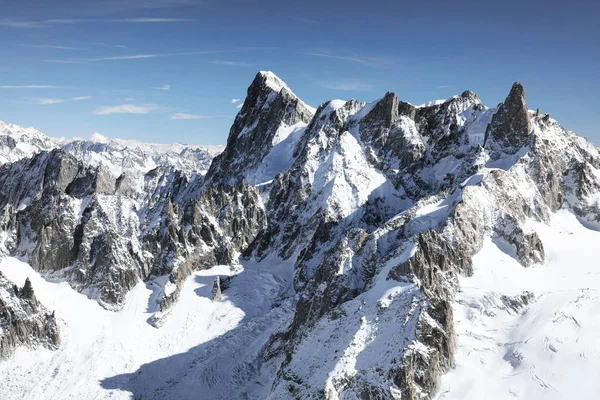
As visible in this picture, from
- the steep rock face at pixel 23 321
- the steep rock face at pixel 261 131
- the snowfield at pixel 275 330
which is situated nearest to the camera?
the snowfield at pixel 275 330

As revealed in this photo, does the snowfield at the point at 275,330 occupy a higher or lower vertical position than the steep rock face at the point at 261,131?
lower

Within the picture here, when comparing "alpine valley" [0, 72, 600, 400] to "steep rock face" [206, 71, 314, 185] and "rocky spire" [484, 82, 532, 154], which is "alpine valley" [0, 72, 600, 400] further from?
"steep rock face" [206, 71, 314, 185]

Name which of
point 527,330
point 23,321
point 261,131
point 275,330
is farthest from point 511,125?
point 23,321

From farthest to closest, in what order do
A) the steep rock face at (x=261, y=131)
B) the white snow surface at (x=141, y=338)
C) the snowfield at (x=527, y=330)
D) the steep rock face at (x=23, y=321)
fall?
the steep rock face at (x=261, y=131) < the steep rock face at (x=23, y=321) < the white snow surface at (x=141, y=338) < the snowfield at (x=527, y=330)

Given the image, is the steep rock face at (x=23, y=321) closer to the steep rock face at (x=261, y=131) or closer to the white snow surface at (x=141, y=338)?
the white snow surface at (x=141, y=338)

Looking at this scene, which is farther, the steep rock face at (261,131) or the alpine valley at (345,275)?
the steep rock face at (261,131)

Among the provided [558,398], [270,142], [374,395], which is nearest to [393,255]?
[374,395]

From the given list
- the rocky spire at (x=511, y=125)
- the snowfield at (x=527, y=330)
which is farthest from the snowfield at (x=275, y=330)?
the rocky spire at (x=511, y=125)

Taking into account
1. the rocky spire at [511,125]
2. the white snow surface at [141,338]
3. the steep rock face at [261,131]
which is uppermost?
the steep rock face at [261,131]

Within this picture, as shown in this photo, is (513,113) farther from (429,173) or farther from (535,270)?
(535,270)
